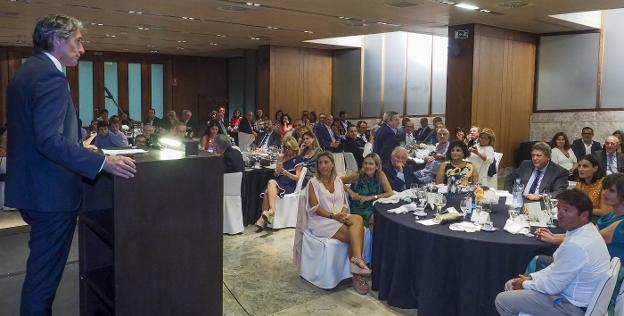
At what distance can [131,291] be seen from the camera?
2.08 meters

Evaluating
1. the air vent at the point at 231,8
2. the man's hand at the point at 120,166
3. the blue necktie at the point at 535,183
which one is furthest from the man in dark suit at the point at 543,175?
the air vent at the point at 231,8

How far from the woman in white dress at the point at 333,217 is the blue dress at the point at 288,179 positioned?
1877 millimetres

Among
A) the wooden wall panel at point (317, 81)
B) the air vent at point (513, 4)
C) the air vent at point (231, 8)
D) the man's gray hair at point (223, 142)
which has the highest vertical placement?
the air vent at point (513, 4)

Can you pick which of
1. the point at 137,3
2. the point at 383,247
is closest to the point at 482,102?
the point at 137,3

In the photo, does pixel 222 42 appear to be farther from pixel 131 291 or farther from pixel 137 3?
pixel 131 291

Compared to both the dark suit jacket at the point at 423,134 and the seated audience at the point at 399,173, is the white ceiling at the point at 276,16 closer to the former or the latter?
the dark suit jacket at the point at 423,134

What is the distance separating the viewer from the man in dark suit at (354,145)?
10922 millimetres

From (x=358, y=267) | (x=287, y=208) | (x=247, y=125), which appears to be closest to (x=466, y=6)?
(x=287, y=208)

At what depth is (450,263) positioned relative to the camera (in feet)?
12.3

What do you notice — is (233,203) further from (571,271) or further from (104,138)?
(571,271)

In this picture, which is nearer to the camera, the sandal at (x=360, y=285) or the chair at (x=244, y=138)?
the sandal at (x=360, y=285)

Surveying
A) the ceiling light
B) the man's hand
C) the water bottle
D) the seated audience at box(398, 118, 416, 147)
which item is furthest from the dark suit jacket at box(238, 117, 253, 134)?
the man's hand

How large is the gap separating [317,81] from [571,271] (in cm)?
1418

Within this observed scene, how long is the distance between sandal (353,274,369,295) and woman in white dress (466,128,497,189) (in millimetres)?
3622
